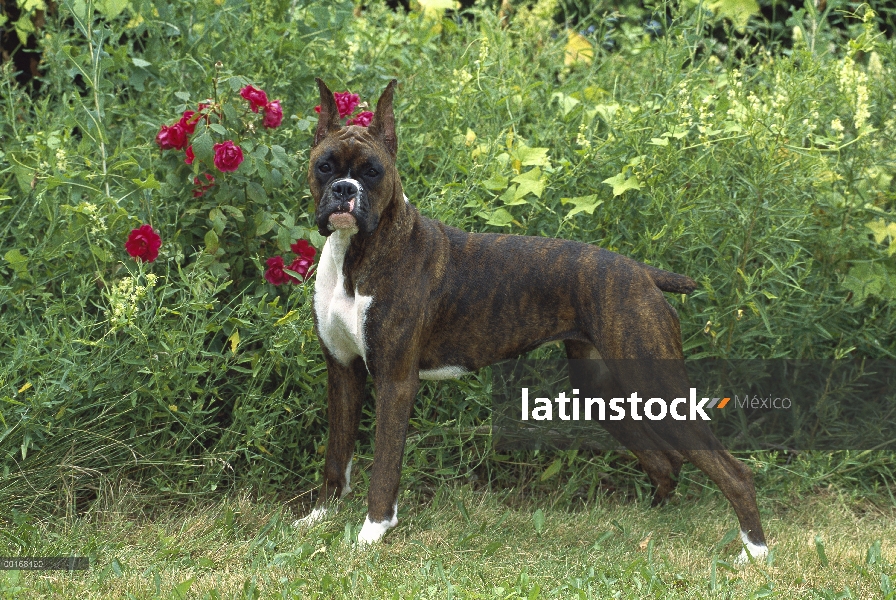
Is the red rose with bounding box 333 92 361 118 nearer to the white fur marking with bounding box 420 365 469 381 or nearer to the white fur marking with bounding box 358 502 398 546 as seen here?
the white fur marking with bounding box 420 365 469 381

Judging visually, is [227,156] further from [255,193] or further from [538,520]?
[538,520]

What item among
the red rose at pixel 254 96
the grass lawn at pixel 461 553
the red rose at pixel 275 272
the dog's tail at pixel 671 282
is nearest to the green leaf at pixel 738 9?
the dog's tail at pixel 671 282

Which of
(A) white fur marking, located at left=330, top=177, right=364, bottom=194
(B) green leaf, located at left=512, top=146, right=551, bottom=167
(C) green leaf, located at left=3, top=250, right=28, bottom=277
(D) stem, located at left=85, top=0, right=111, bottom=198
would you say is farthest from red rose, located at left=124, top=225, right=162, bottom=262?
(B) green leaf, located at left=512, top=146, right=551, bottom=167

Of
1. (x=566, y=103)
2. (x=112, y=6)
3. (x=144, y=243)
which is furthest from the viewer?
(x=566, y=103)

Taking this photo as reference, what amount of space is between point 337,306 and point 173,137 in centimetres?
125

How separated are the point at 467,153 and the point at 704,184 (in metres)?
1.15

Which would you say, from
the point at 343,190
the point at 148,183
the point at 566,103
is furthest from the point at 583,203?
the point at 148,183

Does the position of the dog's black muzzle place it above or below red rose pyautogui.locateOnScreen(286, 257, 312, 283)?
above

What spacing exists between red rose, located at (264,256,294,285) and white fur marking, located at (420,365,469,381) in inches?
33.2

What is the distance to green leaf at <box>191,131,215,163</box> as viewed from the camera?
4.34 metres

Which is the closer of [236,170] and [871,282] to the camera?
[236,170]

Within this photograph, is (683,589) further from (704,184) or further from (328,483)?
(704,184)

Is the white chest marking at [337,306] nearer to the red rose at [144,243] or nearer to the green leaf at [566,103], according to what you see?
the red rose at [144,243]

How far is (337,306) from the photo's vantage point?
378cm
